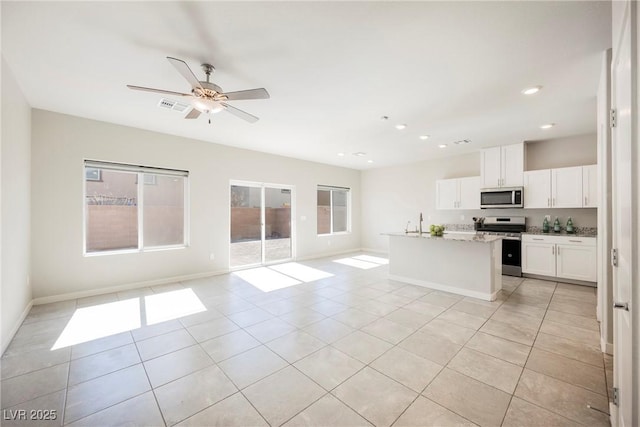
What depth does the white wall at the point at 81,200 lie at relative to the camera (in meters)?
3.78

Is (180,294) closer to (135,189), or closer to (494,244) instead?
(135,189)

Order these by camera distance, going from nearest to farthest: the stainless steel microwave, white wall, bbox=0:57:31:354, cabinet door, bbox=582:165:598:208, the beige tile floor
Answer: the beige tile floor
white wall, bbox=0:57:31:354
cabinet door, bbox=582:165:598:208
the stainless steel microwave

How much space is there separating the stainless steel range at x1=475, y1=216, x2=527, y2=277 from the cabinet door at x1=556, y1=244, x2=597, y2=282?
0.61 m

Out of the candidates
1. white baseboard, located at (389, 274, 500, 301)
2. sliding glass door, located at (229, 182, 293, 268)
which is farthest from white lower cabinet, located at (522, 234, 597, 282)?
sliding glass door, located at (229, 182, 293, 268)

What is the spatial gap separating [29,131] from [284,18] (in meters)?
4.09

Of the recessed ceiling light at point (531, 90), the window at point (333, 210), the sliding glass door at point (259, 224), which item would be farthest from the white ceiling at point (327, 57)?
the window at point (333, 210)

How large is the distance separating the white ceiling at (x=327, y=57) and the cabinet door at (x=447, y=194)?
228 cm

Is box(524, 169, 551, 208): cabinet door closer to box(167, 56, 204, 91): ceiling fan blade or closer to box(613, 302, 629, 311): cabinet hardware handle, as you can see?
box(613, 302, 629, 311): cabinet hardware handle

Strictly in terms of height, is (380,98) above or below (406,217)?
above

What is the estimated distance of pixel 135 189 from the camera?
466cm

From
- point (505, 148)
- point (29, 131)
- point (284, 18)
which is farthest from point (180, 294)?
point (505, 148)

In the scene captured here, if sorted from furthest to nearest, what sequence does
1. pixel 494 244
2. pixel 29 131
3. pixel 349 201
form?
pixel 349 201 → pixel 494 244 → pixel 29 131

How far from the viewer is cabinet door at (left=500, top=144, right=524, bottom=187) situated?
5336mm

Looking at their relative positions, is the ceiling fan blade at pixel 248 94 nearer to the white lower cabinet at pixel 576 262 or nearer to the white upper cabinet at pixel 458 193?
the white upper cabinet at pixel 458 193
